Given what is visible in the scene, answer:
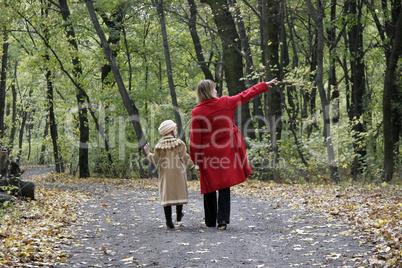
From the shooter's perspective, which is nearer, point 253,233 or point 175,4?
point 253,233

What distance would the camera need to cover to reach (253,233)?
6773mm

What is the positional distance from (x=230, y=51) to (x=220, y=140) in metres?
10.8

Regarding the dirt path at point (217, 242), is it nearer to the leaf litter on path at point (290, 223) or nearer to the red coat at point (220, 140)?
the leaf litter on path at point (290, 223)

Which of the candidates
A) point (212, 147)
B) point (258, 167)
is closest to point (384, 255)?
point (212, 147)

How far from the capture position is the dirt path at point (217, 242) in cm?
512

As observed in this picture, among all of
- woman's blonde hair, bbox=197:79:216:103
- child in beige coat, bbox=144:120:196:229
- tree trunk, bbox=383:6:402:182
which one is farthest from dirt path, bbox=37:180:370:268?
tree trunk, bbox=383:6:402:182

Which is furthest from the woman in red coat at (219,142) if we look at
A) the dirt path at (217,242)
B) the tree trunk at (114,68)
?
the tree trunk at (114,68)

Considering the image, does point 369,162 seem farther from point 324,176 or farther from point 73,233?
point 73,233

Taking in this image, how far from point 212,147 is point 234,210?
285 cm

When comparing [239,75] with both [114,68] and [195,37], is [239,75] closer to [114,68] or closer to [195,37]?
[114,68]

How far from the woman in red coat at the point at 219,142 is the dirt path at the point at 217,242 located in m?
0.72

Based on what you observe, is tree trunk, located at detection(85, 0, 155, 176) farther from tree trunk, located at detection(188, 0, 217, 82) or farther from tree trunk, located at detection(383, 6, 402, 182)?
tree trunk, located at detection(383, 6, 402, 182)

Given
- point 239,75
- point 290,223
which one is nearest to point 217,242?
point 290,223

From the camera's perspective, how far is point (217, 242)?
19.7ft
